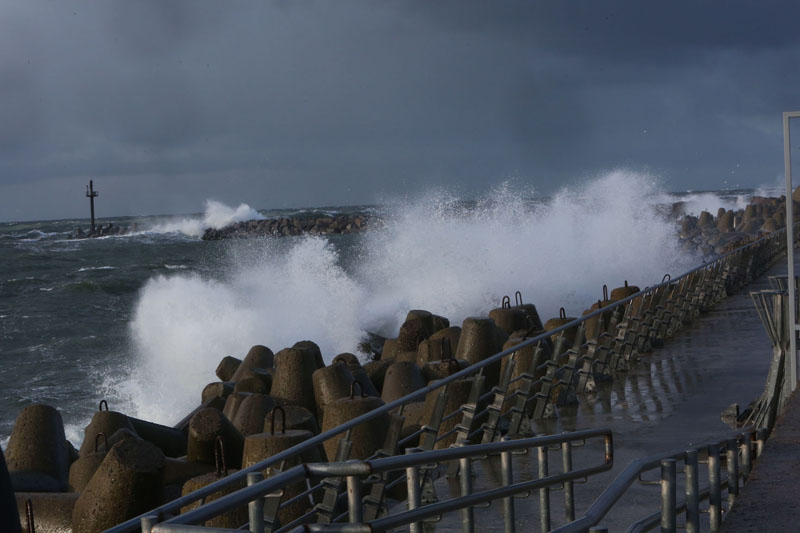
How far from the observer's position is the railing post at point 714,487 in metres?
3.92

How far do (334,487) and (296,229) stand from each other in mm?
98588

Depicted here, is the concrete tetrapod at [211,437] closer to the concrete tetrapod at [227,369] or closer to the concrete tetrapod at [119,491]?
the concrete tetrapod at [119,491]

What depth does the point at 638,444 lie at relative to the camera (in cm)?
635

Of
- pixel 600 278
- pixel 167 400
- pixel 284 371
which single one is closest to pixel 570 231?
pixel 600 278

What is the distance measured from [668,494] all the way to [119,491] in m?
3.90

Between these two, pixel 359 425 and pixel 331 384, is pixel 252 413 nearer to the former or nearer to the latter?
pixel 331 384

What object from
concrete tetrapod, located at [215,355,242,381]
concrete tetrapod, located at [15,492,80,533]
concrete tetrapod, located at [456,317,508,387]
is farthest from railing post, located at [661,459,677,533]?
concrete tetrapod, located at [215,355,242,381]

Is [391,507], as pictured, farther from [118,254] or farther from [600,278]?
[118,254]

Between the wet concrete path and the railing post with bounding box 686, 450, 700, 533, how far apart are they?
80cm

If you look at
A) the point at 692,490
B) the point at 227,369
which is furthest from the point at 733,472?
the point at 227,369

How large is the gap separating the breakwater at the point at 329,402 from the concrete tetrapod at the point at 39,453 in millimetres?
12

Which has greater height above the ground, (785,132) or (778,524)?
(785,132)

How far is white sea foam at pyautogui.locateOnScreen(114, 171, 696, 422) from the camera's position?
23.0 meters

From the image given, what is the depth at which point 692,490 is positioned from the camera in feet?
12.0
